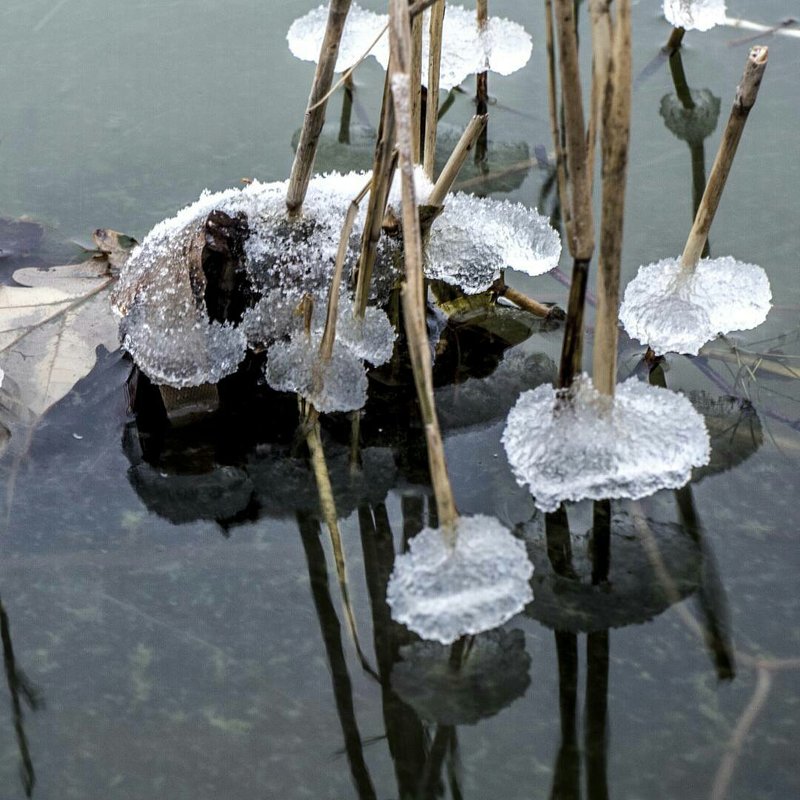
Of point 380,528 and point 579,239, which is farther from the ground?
point 579,239

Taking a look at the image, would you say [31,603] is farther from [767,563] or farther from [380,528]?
[767,563]

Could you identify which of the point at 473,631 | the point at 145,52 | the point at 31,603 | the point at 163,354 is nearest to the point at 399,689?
the point at 473,631

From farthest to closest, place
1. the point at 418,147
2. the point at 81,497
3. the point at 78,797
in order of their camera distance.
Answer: the point at 418,147 < the point at 81,497 < the point at 78,797

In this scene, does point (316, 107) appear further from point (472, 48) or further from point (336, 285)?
point (472, 48)

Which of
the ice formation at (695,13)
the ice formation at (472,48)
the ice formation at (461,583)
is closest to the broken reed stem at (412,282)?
the ice formation at (461,583)

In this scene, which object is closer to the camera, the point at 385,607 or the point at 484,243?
the point at 385,607

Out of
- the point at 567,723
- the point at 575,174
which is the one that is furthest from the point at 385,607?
the point at 575,174

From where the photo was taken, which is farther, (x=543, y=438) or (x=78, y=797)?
(x=543, y=438)

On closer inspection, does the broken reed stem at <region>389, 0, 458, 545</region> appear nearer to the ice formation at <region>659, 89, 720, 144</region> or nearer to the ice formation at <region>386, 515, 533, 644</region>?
the ice formation at <region>386, 515, 533, 644</region>
